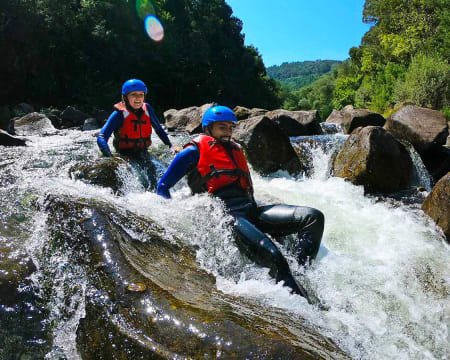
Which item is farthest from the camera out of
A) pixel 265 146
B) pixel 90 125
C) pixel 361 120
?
A: pixel 90 125

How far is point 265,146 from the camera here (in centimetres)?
841

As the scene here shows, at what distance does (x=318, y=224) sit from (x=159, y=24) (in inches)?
1339

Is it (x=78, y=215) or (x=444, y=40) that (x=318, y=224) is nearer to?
(x=78, y=215)

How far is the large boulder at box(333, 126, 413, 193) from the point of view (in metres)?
7.45

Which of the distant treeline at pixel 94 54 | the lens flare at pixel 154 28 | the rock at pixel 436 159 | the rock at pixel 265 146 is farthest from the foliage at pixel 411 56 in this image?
the lens flare at pixel 154 28

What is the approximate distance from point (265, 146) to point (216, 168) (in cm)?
484

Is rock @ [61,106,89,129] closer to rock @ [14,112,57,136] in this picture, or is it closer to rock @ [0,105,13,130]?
rock @ [14,112,57,136]

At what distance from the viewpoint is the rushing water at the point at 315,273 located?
215 centimetres

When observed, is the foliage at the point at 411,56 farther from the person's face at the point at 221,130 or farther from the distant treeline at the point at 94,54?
the distant treeline at the point at 94,54

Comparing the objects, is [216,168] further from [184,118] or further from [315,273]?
[184,118]

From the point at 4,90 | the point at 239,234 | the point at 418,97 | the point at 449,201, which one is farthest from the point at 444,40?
the point at 4,90

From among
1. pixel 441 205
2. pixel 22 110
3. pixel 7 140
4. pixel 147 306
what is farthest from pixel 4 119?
pixel 441 205

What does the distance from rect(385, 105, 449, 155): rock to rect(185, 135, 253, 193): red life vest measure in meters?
7.53

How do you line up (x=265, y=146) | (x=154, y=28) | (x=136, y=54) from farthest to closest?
(x=154, y=28) → (x=136, y=54) → (x=265, y=146)
